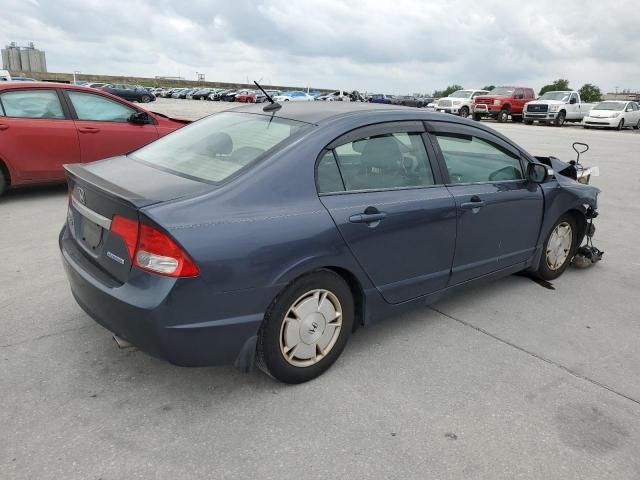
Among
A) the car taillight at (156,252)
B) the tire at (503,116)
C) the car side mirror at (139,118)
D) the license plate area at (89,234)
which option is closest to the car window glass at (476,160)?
the car taillight at (156,252)

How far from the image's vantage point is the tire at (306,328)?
2715 mm

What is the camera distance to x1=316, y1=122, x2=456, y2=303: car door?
297 cm

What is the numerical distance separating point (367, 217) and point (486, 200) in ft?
3.86

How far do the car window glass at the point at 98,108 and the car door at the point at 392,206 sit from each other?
5450 millimetres

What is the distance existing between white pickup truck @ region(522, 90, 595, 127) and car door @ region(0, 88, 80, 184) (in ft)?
89.0

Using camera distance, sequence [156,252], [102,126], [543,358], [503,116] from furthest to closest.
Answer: [503,116]
[102,126]
[543,358]
[156,252]

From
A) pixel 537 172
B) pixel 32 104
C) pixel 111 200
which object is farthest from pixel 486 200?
pixel 32 104

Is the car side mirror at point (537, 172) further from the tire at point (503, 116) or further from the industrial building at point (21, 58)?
the industrial building at point (21, 58)

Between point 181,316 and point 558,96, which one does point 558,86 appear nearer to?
point 558,96

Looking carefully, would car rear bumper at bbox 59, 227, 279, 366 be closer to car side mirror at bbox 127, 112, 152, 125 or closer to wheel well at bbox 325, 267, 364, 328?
wheel well at bbox 325, 267, 364, 328

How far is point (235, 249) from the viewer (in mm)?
2471

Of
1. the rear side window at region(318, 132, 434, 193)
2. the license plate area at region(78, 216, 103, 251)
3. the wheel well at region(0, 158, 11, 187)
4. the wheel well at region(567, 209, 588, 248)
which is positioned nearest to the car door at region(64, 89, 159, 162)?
the wheel well at region(0, 158, 11, 187)

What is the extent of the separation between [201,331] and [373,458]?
3.20 ft

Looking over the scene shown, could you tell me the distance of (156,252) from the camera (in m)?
2.41
